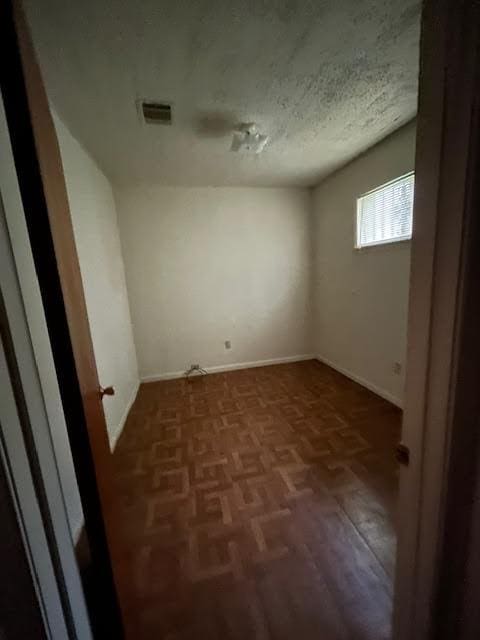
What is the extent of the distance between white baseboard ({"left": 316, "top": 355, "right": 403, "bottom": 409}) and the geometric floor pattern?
0.25ft

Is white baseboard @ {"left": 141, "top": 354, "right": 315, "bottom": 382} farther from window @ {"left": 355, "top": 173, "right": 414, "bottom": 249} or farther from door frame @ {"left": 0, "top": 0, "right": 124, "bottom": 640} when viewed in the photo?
door frame @ {"left": 0, "top": 0, "right": 124, "bottom": 640}

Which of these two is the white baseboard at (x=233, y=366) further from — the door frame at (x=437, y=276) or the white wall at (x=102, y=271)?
the door frame at (x=437, y=276)

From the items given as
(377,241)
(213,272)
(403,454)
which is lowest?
(403,454)

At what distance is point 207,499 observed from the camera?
1.64 metres

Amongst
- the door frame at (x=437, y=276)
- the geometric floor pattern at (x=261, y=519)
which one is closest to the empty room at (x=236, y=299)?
the geometric floor pattern at (x=261, y=519)

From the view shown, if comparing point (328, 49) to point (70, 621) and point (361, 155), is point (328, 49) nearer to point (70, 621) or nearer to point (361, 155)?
point (361, 155)

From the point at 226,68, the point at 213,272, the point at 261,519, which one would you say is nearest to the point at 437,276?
the point at 261,519

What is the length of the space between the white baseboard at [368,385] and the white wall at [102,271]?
2742 millimetres

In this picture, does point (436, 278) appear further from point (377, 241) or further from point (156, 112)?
point (377, 241)

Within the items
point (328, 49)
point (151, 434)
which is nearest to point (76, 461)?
point (151, 434)

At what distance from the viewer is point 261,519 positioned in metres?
1.49

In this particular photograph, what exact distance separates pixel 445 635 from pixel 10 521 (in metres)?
1.09

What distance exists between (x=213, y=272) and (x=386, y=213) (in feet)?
7.14

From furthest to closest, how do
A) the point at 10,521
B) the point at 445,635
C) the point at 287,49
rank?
the point at 287,49 < the point at 445,635 < the point at 10,521
